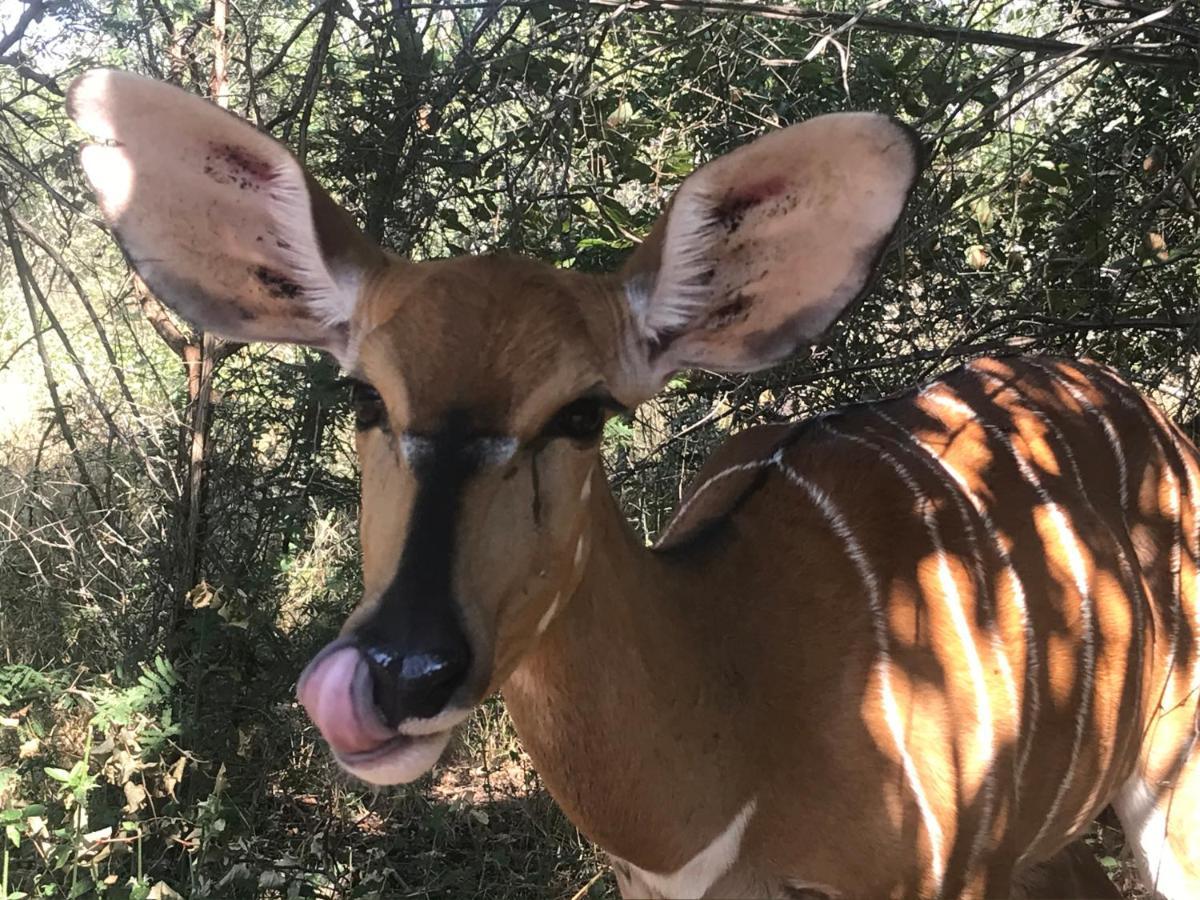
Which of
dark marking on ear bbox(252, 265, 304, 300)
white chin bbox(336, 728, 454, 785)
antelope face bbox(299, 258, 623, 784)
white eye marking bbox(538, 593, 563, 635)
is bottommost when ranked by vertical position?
white chin bbox(336, 728, 454, 785)

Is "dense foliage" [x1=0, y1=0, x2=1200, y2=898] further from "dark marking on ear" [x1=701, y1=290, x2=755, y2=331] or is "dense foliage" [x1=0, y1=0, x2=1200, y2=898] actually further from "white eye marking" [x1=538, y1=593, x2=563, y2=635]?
"white eye marking" [x1=538, y1=593, x2=563, y2=635]

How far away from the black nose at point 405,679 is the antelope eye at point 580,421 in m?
0.36

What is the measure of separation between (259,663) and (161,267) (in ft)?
5.63

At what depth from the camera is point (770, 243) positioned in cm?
158

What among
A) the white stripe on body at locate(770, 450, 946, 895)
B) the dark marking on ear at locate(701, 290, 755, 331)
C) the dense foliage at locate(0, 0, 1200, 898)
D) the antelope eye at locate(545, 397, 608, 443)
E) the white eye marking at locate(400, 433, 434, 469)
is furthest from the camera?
the dense foliage at locate(0, 0, 1200, 898)

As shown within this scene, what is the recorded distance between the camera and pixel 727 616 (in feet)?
5.95

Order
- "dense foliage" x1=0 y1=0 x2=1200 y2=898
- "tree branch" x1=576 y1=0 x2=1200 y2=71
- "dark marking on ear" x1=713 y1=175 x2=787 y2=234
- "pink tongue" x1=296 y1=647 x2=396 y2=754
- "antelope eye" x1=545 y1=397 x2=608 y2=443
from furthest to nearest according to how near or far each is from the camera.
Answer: "dense foliage" x1=0 y1=0 x2=1200 y2=898, "tree branch" x1=576 y1=0 x2=1200 y2=71, "dark marking on ear" x1=713 y1=175 x2=787 y2=234, "antelope eye" x1=545 y1=397 x2=608 y2=443, "pink tongue" x1=296 y1=647 x2=396 y2=754

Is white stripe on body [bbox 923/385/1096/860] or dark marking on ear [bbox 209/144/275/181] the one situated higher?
dark marking on ear [bbox 209/144/275/181]

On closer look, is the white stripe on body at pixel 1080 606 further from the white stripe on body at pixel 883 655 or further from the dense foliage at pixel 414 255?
the dense foliage at pixel 414 255

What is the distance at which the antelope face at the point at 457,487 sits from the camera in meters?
1.19

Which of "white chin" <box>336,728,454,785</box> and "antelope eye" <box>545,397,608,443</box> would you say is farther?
"antelope eye" <box>545,397,608,443</box>

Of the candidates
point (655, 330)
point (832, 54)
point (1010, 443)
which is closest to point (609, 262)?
point (832, 54)

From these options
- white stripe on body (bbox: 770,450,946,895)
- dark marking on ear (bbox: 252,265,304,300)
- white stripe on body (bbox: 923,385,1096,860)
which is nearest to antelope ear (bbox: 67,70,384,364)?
dark marking on ear (bbox: 252,265,304,300)

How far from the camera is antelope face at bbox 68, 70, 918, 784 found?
1.23 meters
